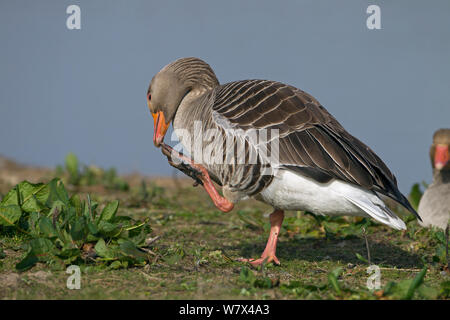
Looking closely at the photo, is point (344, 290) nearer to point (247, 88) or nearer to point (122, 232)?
point (122, 232)

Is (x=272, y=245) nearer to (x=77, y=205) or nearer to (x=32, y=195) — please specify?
(x=77, y=205)

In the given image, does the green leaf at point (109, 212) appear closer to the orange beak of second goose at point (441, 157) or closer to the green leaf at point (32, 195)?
the green leaf at point (32, 195)

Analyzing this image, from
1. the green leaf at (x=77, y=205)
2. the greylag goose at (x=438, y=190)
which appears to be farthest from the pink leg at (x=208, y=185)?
the greylag goose at (x=438, y=190)

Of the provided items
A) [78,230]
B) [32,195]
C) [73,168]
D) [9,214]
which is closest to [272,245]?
[78,230]

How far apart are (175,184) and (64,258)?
6.65 m

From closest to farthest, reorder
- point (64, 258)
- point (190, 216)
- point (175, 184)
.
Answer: point (64, 258), point (190, 216), point (175, 184)

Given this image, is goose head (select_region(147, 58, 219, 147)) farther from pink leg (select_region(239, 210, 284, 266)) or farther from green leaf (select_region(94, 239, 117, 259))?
green leaf (select_region(94, 239, 117, 259))

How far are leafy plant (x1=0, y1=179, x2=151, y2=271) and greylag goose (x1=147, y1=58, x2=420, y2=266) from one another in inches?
37.1

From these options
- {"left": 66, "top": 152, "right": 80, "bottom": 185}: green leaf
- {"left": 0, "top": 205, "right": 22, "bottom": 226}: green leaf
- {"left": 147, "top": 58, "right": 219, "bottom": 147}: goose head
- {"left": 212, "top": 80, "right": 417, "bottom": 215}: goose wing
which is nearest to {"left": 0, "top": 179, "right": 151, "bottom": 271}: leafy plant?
{"left": 0, "top": 205, "right": 22, "bottom": 226}: green leaf

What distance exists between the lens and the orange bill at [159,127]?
5.98 m

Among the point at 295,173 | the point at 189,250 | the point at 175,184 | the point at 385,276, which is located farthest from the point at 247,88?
the point at 175,184

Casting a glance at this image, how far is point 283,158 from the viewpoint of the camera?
4551 mm

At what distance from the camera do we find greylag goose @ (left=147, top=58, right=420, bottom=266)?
456 centimetres

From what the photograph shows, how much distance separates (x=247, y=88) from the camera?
530 centimetres
